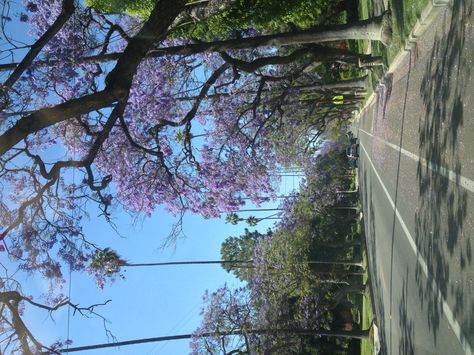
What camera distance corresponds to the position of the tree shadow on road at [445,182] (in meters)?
8.29

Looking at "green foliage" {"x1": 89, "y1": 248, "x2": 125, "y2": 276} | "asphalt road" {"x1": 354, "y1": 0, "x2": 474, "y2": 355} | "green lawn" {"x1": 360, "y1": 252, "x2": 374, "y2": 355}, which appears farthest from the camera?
"green lawn" {"x1": 360, "y1": 252, "x2": 374, "y2": 355}

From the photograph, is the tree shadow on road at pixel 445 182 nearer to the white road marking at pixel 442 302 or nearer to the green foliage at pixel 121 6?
the white road marking at pixel 442 302

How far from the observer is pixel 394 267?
51.5 ft

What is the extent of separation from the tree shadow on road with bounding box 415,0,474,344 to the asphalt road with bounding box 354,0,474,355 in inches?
0.7

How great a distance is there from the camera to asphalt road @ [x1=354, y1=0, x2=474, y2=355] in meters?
8.17

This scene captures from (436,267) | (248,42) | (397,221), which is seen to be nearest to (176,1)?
(248,42)

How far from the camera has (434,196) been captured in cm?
1032

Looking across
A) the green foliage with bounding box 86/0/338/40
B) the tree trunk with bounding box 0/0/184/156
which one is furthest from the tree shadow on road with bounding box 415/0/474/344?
the green foliage with bounding box 86/0/338/40

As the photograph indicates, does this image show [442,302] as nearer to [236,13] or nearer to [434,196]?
[434,196]

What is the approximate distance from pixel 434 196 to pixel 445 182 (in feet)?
3.35

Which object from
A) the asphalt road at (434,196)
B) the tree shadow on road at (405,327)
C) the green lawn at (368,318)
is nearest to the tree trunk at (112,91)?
the asphalt road at (434,196)

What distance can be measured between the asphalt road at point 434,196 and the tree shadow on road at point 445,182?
0.06 ft

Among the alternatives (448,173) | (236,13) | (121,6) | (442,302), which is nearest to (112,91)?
(448,173)

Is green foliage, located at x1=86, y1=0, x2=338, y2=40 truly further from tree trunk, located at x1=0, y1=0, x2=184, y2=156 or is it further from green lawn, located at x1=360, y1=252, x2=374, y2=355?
green lawn, located at x1=360, y1=252, x2=374, y2=355
